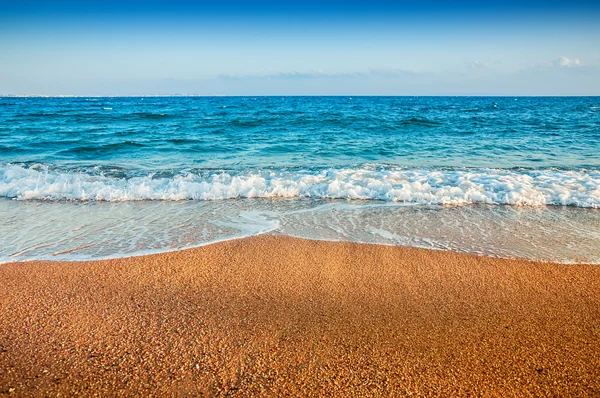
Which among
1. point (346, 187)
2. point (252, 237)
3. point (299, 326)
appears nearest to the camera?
point (299, 326)

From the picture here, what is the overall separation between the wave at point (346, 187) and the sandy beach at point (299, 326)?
2.58m

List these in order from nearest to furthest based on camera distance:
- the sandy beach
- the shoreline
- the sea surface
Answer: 1. the sandy beach
2. the shoreline
3. the sea surface

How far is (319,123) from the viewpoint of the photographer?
2070 centimetres

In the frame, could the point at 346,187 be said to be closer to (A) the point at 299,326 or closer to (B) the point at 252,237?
(B) the point at 252,237

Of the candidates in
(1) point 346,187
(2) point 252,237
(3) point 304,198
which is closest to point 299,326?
(2) point 252,237

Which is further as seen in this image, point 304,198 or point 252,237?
point 304,198

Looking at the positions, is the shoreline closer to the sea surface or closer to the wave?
the sea surface

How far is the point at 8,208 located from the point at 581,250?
756cm

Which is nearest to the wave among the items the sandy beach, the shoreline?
the shoreline

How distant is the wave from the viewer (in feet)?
20.7

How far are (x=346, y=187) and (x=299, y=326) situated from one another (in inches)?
172

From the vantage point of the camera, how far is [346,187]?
6906 millimetres

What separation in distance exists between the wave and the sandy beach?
2579 mm

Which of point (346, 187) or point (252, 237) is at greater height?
point (346, 187)
